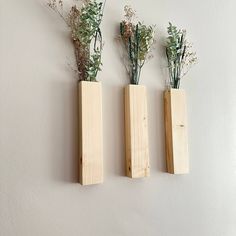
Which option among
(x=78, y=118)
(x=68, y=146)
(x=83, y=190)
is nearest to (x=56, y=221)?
(x=83, y=190)

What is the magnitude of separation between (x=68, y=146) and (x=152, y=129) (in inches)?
13.7

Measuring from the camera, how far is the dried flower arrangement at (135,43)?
0.96 m

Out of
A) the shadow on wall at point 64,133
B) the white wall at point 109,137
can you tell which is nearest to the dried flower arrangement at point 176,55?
the white wall at point 109,137

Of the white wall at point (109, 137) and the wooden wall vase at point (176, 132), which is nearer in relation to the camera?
the white wall at point (109, 137)

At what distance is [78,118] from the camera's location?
875 millimetres

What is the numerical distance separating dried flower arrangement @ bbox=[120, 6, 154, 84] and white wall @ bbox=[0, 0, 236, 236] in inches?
1.5

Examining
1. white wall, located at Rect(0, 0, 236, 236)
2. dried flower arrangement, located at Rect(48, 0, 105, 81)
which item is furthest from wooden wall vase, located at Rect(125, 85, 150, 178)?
dried flower arrangement, located at Rect(48, 0, 105, 81)

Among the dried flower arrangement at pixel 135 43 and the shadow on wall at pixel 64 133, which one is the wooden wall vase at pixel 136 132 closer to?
the dried flower arrangement at pixel 135 43

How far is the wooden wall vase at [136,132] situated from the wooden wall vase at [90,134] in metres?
0.12

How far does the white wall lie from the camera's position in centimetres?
80

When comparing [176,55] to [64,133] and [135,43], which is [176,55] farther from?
[64,133]

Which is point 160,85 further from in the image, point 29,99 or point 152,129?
point 29,99

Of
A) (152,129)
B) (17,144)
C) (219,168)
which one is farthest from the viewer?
(219,168)

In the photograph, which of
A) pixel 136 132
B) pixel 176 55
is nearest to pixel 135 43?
pixel 176 55
